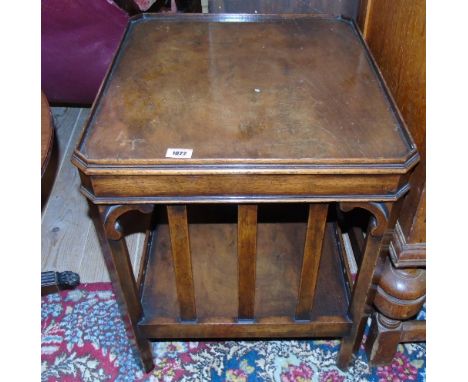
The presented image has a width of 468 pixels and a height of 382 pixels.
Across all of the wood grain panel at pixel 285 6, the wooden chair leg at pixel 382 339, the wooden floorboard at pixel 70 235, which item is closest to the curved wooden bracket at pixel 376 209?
the wooden chair leg at pixel 382 339

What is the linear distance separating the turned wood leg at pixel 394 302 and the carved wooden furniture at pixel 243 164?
55 mm

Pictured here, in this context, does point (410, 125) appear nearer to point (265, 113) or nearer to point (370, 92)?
point (370, 92)

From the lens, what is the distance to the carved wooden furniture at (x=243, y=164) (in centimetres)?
80

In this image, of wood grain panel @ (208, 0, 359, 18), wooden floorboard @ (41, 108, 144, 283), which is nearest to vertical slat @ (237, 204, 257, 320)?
wooden floorboard @ (41, 108, 144, 283)

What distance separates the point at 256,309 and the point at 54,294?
0.64m

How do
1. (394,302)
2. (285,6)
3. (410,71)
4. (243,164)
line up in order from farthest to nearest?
(285,6), (394,302), (410,71), (243,164)

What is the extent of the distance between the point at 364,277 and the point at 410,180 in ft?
0.69

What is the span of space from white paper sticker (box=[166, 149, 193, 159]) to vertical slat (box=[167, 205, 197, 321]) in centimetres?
10

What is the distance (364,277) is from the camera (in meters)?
0.99

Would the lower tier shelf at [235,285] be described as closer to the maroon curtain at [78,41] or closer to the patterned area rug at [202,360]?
the patterned area rug at [202,360]

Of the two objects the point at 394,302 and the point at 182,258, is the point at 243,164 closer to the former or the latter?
the point at 182,258

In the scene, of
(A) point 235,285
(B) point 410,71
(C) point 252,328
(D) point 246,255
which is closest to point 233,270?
(A) point 235,285

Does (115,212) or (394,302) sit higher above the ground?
(115,212)

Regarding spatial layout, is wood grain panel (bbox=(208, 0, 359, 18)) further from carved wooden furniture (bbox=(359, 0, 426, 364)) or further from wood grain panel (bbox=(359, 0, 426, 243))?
wood grain panel (bbox=(359, 0, 426, 243))
